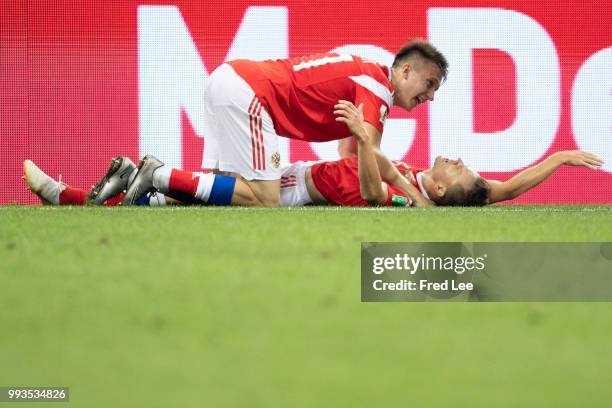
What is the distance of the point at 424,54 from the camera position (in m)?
4.63

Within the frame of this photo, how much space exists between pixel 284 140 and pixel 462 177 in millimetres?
1593

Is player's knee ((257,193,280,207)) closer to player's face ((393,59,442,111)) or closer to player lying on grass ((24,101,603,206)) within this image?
player lying on grass ((24,101,603,206))

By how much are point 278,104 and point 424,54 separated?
0.76 metres

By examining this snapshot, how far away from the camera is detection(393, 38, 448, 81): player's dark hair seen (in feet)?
15.2

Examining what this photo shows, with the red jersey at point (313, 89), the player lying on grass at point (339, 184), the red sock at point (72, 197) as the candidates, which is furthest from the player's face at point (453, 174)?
the red sock at point (72, 197)

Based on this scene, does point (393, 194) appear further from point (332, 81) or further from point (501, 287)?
point (501, 287)

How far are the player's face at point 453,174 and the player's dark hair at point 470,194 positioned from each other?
0.07ft

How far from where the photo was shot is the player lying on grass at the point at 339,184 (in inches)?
173

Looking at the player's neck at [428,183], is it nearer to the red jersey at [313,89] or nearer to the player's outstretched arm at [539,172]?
the player's outstretched arm at [539,172]

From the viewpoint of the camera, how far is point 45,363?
1.30m

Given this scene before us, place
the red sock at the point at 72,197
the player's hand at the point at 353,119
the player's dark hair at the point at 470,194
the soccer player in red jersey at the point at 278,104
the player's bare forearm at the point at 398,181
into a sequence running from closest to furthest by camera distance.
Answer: the player's hand at the point at 353,119 → the soccer player in red jersey at the point at 278,104 → the player's bare forearm at the point at 398,181 → the red sock at the point at 72,197 → the player's dark hair at the point at 470,194

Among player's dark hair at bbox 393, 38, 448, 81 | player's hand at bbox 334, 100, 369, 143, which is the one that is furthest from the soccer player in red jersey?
player's hand at bbox 334, 100, 369, 143

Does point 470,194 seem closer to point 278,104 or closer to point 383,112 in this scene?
point 383,112

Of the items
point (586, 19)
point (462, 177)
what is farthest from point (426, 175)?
point (586, 19)
